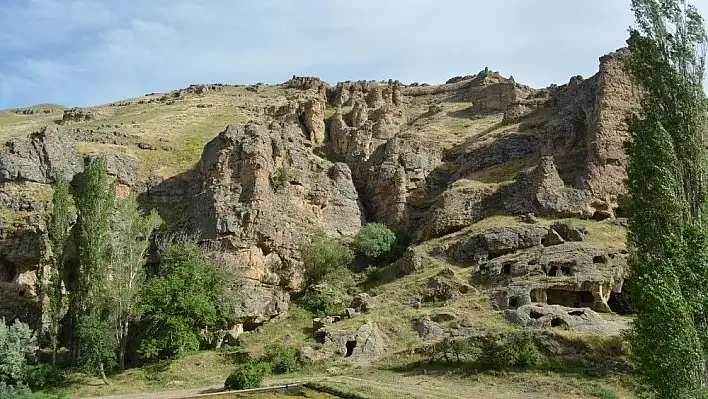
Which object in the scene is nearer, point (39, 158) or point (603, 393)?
point (603, 393)

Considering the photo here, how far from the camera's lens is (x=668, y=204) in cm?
2819

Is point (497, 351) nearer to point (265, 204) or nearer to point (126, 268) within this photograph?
point (126, 268)

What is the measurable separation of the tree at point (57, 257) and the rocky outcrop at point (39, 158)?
1458 cm

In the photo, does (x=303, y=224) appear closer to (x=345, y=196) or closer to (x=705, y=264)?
(x=345, y=196)

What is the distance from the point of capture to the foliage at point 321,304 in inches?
2107

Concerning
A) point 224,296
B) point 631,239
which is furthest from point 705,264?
point 224,296

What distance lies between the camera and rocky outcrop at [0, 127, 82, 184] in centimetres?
6309

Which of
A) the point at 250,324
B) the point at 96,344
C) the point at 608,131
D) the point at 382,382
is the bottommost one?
the point at 382,382

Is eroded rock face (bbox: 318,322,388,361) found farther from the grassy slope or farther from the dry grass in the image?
the dry grass

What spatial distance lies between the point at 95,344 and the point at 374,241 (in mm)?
28961

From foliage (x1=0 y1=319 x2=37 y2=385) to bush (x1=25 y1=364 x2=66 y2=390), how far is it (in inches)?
31.0

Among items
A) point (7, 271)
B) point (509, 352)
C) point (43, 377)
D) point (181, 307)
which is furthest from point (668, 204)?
point (7, 271)

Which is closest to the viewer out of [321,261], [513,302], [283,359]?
[283,359]

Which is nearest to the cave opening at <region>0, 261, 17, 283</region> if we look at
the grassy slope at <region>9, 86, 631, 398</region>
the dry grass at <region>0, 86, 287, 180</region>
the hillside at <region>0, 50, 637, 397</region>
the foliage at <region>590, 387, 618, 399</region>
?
the hillside at <region>0, 50, 637, 397</region>
